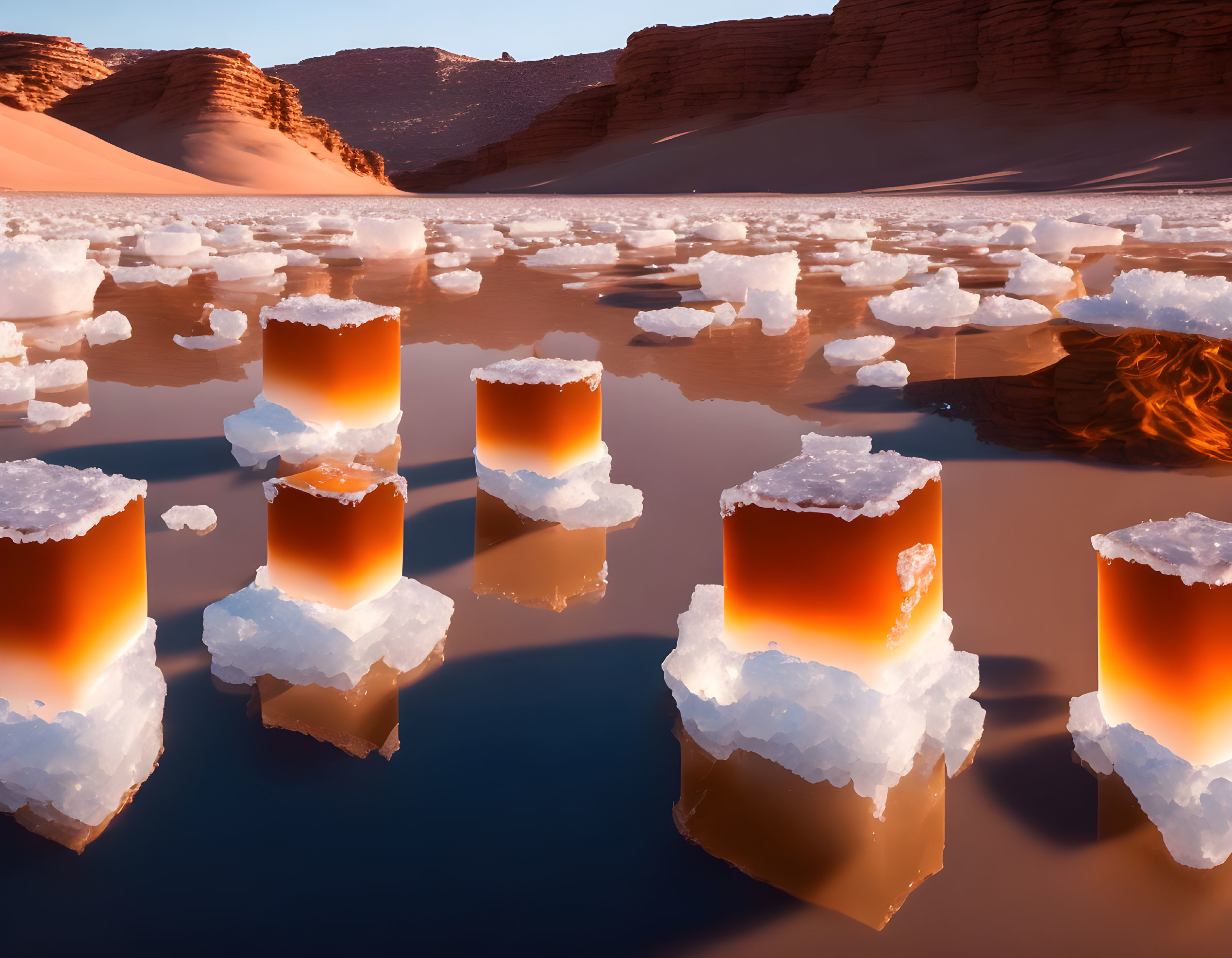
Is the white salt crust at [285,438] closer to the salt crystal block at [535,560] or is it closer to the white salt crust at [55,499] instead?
the salt crystal block at [535,560]

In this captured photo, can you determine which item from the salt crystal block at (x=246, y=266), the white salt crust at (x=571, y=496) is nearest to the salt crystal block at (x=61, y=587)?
the white salt crust at (x=571, y=496)

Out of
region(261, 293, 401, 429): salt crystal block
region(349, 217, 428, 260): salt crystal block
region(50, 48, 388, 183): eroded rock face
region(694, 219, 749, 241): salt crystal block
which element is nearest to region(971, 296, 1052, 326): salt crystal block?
region(261, 293, 401, 429): salt crystal block

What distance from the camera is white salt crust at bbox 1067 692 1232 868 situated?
25.7 inches

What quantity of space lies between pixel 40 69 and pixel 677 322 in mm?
33843

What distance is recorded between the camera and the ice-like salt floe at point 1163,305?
2.52 metres

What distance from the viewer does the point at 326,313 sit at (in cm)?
154

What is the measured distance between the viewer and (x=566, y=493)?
4.33 ft

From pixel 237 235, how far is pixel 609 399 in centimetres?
437

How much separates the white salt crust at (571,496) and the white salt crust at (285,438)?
1.04 feet

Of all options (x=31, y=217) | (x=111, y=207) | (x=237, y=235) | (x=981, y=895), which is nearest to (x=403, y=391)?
(x=981, y=895)

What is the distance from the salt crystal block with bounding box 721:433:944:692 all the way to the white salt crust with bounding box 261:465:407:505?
346 mm

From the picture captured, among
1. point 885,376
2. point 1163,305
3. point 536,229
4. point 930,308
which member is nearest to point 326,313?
point 885,376

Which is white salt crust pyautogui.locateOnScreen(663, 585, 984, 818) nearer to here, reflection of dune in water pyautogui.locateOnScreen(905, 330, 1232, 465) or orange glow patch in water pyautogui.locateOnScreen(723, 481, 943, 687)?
orange glow patch in water pyautogui.locateOnScreen(723, 481, 943, 687)

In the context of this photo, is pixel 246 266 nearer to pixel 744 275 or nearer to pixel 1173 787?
pixel 744 275
